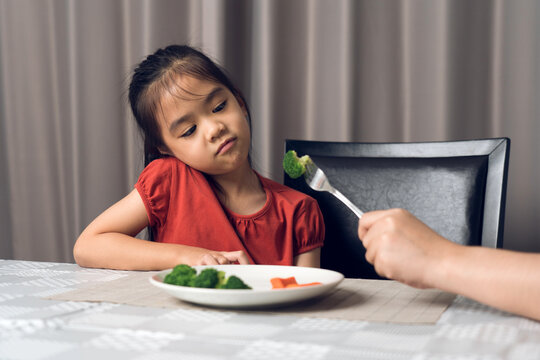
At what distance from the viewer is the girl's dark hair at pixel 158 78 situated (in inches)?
49.6

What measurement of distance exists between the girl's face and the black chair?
0.63 ft

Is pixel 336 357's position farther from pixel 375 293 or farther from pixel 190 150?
pixel 190 150

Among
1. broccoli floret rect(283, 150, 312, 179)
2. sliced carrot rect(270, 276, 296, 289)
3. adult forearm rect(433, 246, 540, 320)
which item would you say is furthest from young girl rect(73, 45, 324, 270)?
adult forearm rect(433, 246, 540, 320)

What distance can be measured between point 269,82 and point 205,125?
2.39 ft

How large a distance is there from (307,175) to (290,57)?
1.10m

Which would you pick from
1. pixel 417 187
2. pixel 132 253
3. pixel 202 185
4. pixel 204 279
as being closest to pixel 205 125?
pixel 202 185

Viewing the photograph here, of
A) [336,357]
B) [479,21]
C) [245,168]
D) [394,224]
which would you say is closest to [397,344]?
[336,357]

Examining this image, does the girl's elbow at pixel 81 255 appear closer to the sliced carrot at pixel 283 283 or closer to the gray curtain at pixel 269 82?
the sliced carrot at pixel 283 283

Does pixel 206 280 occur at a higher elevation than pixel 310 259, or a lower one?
higher

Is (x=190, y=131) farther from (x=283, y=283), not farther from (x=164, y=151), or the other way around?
(x=283, y=283)

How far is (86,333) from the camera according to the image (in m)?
0.57

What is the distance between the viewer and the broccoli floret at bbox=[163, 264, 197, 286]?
0.69 meters

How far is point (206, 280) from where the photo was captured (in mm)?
672

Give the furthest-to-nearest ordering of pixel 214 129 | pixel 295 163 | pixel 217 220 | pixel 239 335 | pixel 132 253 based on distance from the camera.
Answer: pixel 217 220, pixel 214 129, pixel 132 253, pixel 295 163, pixel 239 335
